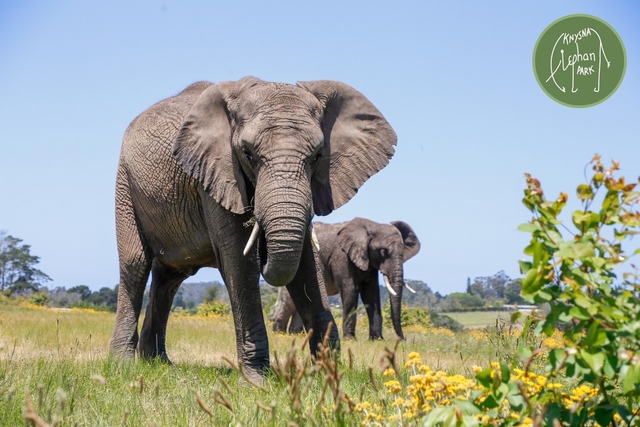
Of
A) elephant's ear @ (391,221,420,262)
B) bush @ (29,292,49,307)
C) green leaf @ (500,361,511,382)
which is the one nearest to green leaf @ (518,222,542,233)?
green leaf @ (500,361,511,382)

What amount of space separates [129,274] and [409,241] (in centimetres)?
1326

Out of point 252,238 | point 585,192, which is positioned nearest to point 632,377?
point 585,192

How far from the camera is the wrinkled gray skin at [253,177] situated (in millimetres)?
6137

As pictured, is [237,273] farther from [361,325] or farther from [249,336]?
[361,325]

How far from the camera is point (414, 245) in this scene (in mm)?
21594

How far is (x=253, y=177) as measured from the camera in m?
6.61

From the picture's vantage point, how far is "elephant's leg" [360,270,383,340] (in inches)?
742

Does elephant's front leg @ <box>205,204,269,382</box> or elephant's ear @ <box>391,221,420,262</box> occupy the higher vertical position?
elephant's ear @ <box>391,221,420,262</box>

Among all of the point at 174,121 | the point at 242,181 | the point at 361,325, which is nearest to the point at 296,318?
the point at 361,325

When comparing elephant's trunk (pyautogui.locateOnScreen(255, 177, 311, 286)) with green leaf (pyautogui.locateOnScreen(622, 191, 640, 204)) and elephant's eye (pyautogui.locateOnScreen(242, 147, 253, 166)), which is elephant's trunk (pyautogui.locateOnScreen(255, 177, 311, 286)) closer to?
elephant's eye (pyautogui.locateOnScreen(242, 147, 253, 166))

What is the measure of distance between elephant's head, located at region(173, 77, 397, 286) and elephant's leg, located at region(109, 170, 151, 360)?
228 cm

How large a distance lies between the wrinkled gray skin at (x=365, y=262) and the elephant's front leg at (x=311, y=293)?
1154cm

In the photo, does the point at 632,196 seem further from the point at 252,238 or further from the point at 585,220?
the point at 252,238

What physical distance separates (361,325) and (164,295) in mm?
19274
